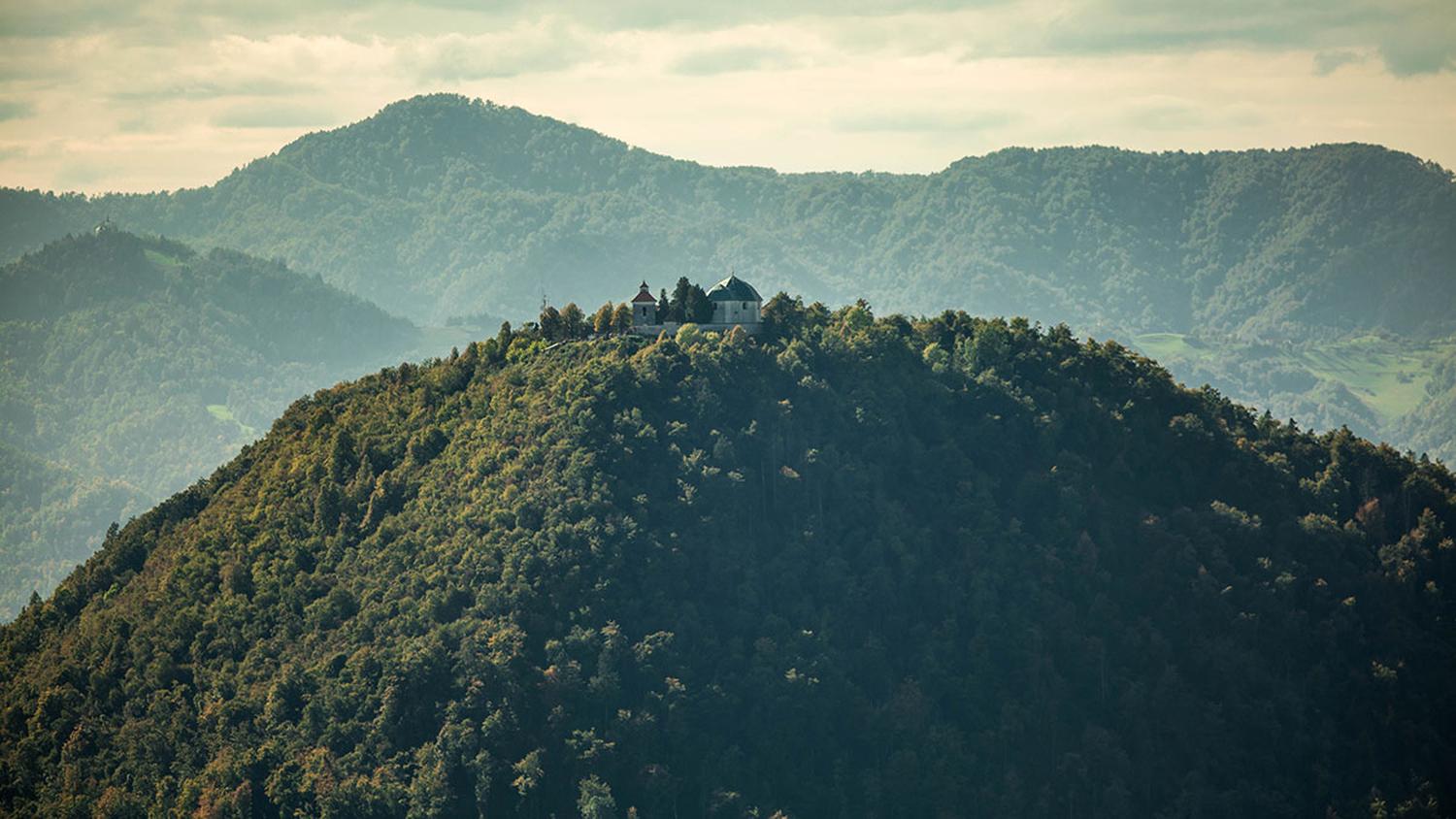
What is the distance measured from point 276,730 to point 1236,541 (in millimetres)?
84947

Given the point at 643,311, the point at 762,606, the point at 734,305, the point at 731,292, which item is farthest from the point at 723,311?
the point at 762,606

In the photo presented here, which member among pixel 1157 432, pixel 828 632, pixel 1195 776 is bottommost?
pixel 1195 776

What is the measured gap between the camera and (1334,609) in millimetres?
169625

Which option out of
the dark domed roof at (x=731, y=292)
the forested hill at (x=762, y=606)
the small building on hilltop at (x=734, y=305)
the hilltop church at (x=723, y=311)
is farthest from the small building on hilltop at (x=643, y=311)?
the dark domed roof at (x=731, y=292)

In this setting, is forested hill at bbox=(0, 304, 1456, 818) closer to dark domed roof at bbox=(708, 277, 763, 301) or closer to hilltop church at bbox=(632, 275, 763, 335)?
hilltop church at bbox=(632, 275, 763, 335)

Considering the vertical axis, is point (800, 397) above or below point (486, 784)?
above

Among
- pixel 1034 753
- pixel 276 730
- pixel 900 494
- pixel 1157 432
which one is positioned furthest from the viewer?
pixel 1157 432

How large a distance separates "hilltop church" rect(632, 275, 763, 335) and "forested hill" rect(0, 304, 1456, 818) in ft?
7.63

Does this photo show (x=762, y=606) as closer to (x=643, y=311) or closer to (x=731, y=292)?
(x=643, y=311)

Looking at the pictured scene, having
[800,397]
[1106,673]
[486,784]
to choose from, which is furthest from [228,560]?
[1106,673]

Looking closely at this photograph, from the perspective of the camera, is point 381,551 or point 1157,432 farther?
point 1157,432

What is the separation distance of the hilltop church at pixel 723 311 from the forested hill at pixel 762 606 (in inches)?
91.5

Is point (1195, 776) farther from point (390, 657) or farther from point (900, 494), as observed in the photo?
point (390, 657)

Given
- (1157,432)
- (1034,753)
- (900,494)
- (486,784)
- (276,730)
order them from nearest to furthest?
(486,784) → (276,730) → (1034,753) → (900,494) → (1157,432)
